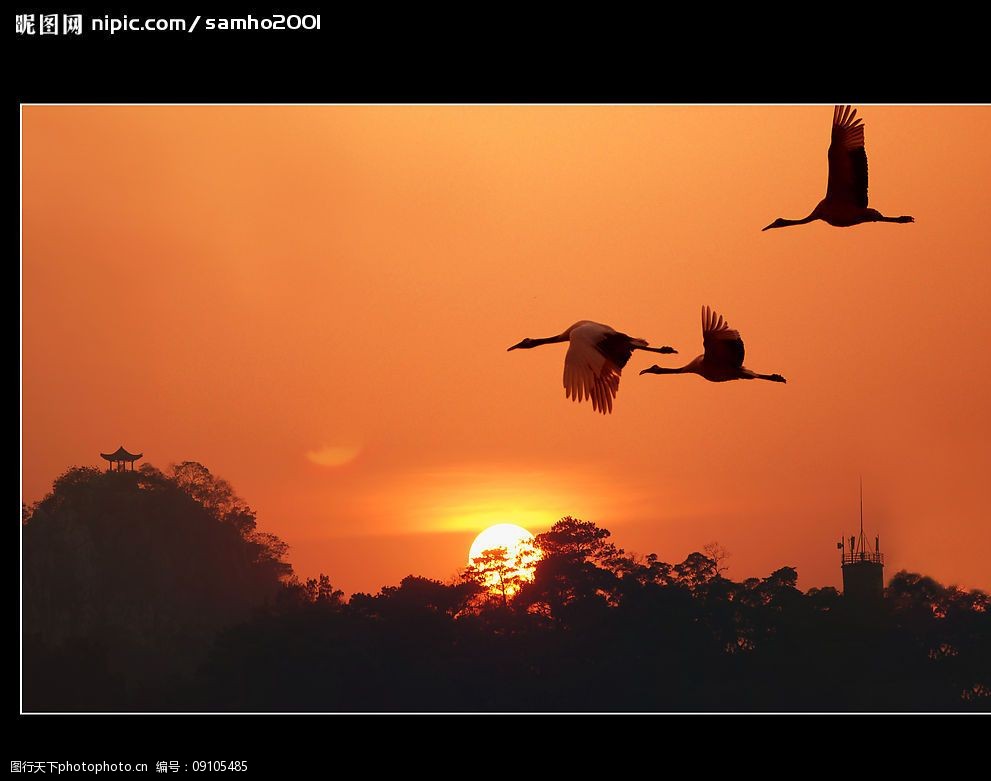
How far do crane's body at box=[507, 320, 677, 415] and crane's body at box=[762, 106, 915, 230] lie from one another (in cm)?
525

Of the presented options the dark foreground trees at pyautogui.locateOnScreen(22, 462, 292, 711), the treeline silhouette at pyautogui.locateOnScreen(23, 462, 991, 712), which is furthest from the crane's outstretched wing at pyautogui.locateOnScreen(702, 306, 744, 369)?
the dark foreground trees at pyautogui.locateOnScreen(22, 462, 292, 711)

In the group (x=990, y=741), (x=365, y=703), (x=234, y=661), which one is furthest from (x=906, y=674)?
(x=234, y=661)

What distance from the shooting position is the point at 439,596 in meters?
73.5

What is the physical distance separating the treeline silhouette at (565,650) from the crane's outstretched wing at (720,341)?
179 feet

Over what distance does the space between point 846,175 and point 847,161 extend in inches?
7.4

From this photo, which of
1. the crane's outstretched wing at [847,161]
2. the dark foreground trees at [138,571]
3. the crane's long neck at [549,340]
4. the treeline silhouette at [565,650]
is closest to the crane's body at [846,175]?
the crane's outstretched wing at [847,161]

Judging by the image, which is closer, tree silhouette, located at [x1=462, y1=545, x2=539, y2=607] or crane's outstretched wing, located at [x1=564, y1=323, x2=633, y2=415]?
crane's outstretched wing, located at [x1=564, y1=323, x2=633, y2=415]

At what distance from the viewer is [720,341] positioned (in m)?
18.8

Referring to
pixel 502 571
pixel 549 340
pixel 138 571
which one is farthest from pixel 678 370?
pixel 138 571

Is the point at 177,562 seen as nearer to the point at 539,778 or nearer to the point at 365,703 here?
the point at 365,703

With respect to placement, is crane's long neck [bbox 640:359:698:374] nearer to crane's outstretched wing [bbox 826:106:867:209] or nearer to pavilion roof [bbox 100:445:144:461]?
crane's outstretched wing [bbox 826:106:867:209]

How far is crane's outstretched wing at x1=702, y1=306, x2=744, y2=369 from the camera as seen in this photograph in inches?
736

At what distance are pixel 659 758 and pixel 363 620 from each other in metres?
18.9

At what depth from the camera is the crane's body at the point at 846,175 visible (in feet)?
71.1
